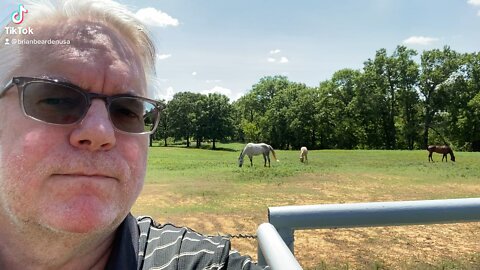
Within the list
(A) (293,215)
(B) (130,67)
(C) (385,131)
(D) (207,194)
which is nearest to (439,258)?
(A) (293,215)

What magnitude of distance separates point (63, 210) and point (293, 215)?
0.67 metres

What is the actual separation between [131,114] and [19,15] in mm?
480

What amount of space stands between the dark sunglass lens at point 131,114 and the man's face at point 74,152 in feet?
0.11

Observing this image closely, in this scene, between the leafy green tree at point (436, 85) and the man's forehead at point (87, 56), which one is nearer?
the man's forehead at point (87, 56)

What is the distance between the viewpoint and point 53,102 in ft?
3.90

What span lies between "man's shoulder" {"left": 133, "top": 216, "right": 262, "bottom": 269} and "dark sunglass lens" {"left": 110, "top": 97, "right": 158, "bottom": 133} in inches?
15.2

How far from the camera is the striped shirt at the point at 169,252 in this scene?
128cm

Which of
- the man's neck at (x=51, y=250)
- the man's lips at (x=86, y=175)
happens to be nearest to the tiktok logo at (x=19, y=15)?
the man's lips at (x=86, y=175)

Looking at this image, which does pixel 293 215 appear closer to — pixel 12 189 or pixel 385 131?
pixel 12 189

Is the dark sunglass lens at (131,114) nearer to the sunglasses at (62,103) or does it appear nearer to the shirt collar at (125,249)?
the sunglasses at (62,103)

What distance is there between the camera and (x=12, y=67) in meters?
1.21

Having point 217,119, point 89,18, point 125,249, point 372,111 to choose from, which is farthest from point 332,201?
point 217,119

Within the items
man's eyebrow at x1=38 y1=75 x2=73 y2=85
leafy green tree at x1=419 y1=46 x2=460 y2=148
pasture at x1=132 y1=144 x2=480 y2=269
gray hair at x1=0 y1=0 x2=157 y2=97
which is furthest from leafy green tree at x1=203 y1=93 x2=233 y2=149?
man's eyebrow at x1=38 y1=75 x2=73 y2=85

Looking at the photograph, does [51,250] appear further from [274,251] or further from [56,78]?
[274,251]
